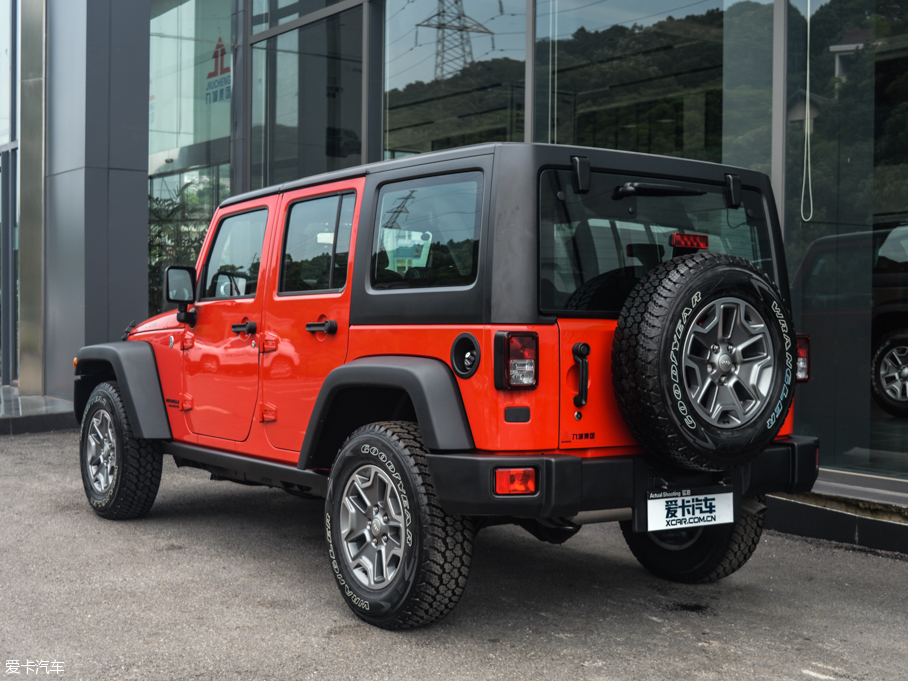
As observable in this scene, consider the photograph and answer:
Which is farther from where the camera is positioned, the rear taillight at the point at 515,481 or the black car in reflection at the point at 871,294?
the black car in reflection at the point at 871,294

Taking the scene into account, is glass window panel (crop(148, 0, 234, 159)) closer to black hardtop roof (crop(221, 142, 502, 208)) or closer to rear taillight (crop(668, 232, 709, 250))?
black hardtop roof (crop(221, 142, 502, 208))

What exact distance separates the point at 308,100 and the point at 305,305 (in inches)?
305

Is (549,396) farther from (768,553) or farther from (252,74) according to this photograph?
(252,74)

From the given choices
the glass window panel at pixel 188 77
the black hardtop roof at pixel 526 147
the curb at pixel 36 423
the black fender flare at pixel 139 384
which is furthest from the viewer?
the glass window panel at pixel 188 77

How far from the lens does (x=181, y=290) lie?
5.45 metres

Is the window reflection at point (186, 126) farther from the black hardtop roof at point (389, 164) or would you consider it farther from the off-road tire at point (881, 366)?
the off-road tire at point (881, 366)

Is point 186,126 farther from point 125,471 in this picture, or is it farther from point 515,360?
point 515,360

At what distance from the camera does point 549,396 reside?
356 centimetres

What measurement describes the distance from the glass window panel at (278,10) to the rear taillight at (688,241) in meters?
8.36

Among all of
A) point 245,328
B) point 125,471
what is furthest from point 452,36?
point 125,471

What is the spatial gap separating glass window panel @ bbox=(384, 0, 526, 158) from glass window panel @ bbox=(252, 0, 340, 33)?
1.37 meters

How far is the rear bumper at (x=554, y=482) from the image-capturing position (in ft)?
11.3

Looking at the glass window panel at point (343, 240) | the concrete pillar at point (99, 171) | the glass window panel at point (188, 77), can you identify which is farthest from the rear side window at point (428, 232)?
the glass window panel at point (188, 77)

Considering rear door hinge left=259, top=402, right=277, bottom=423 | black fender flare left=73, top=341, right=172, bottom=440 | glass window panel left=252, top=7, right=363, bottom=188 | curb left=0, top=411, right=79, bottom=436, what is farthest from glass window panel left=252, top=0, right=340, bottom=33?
rear door hinge left=259, top=402, right=277, bottom=423
